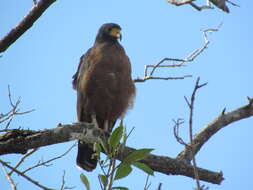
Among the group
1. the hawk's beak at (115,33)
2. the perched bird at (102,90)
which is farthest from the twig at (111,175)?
the hawk's beak at (115,33)

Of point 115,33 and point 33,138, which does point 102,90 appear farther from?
point 33,138

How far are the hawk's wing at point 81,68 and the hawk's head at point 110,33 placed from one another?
1.07 ft

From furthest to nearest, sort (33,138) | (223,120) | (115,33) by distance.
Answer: (115,33) → (223,120) → (33,138)

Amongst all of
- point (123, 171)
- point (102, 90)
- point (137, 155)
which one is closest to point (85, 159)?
point (102, 90)

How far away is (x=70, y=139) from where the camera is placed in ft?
12.3

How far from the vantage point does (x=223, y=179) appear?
384 centimetres

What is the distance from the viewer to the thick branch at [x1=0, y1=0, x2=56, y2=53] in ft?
8.66

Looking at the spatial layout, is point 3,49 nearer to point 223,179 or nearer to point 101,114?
point 223,179

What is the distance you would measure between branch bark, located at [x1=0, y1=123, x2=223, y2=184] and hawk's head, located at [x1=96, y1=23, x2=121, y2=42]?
7.94 feet

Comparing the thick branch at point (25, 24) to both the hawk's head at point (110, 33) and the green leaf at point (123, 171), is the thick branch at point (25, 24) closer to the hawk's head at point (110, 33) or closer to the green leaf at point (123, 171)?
the green leaf at point (123, 171)

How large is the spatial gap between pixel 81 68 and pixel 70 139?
234 cm

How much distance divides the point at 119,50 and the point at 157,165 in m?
2.46

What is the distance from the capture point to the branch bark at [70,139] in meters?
3.41

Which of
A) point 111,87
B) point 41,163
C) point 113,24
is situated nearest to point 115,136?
point 41,163
